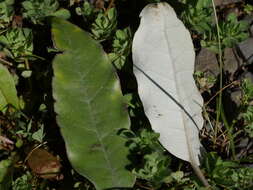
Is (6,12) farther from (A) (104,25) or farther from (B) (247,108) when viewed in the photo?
(B) (247,108)

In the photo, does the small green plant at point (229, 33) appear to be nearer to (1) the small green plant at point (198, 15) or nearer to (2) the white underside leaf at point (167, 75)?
(1) the small green plant at point (198, 15)

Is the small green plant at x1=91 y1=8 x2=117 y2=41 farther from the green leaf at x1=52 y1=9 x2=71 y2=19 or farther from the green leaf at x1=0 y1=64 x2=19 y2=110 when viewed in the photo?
the green leaf at x1=0 y1=64 x2=19 y2=110

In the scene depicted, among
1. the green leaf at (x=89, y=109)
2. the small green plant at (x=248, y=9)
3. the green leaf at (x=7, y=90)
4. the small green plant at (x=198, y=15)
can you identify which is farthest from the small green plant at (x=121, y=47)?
the small green plant at (x=248, y=9)

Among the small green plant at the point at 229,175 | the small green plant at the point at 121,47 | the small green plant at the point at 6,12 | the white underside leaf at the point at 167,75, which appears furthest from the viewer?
the small green plant at the point at 6,12

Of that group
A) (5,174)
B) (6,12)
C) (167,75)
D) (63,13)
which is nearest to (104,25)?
(63,13)

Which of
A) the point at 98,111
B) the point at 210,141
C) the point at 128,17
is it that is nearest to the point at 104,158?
the point at 98,111

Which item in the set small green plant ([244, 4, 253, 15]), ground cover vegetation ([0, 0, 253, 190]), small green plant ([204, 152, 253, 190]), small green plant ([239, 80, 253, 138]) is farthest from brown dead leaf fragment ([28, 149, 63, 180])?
small green plant ([244, 4, 253, 15])
